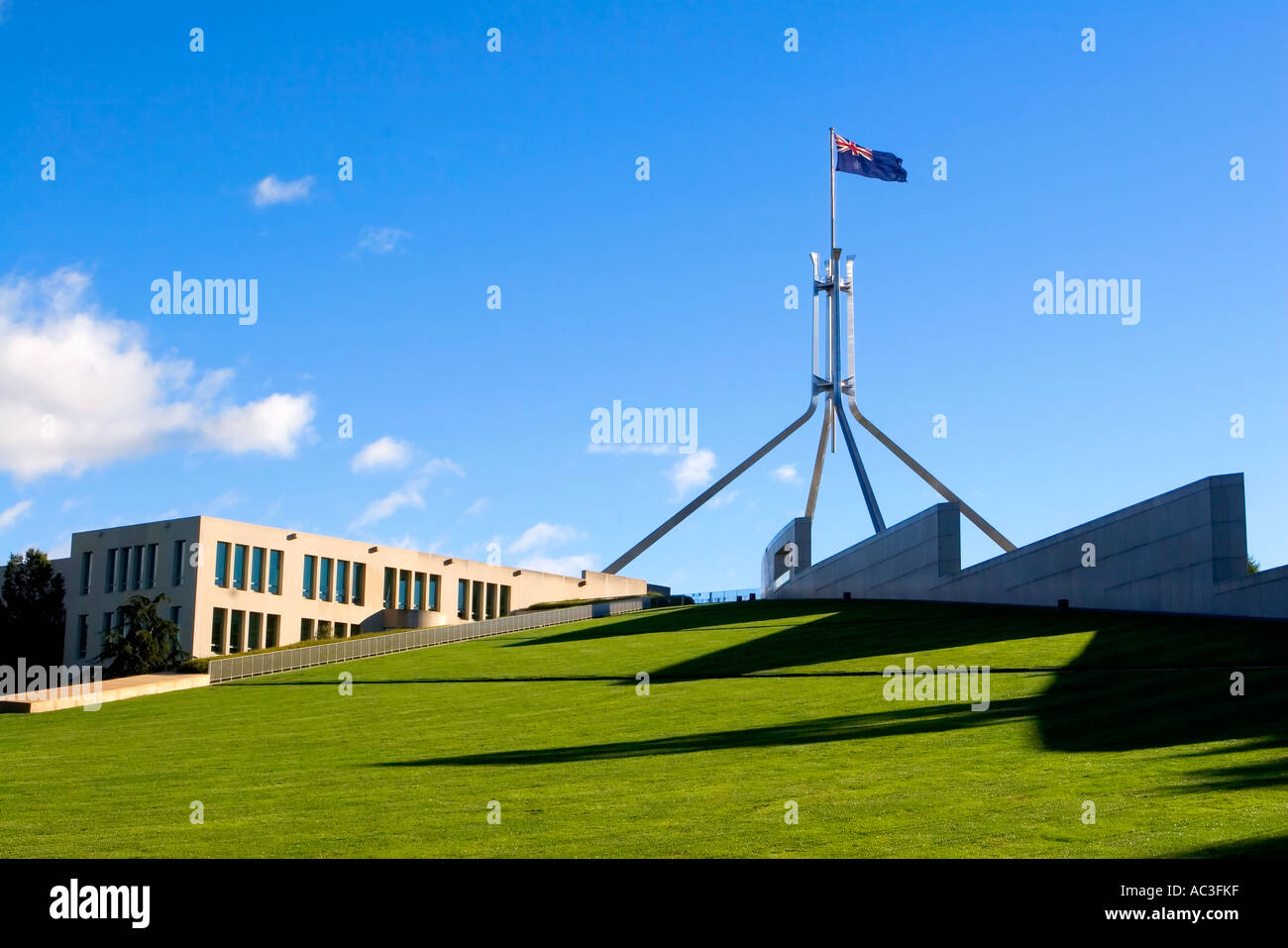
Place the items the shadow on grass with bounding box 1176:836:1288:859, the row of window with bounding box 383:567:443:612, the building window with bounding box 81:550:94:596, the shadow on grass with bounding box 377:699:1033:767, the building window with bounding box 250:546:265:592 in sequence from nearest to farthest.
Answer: the shadow on grass with bounding box 1176:836:1288:859, the shadow on grass with bounding box 377:699:1033:767, the building window with bounding box 250:546:265:592, the building window with bounding box 81:550:94:596, the row of window with bounding box 383:567:443:612

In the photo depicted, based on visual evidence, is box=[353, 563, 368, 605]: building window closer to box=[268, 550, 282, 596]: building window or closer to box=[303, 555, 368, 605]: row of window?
box=[303, 555, 368, 605]: row of window

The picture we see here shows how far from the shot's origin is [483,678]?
32.9 meters

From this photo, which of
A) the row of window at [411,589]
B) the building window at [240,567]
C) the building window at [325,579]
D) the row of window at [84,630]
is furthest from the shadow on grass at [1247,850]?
the row of window at [411,589]

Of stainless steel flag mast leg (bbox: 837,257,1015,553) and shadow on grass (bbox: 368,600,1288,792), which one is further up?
stainless steel flag mast leg (bbox: 837,257,1015,553)

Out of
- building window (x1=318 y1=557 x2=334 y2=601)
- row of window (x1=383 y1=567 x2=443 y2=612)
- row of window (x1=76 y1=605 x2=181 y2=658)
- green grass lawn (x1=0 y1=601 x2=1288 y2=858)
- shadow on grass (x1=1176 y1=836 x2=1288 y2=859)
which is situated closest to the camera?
shadow on grass (x1=1176 y1=836 x2=1288 y2=859)

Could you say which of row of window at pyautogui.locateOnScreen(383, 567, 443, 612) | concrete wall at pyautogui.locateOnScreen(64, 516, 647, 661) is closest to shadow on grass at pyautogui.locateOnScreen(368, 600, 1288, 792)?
concrete wall at pyautogui.locateOnScreen(64, 516, 647, 661)

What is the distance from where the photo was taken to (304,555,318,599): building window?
203 ft

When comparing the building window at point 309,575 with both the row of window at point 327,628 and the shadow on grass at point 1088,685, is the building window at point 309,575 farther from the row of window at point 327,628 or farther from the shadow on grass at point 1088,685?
the shadow on grass at point 1088,685

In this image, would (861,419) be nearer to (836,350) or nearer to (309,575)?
(836,350)

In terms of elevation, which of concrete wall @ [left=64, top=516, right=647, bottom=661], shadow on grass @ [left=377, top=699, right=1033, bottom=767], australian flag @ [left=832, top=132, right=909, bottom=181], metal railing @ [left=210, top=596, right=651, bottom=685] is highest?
australian flag @ [left=832, top=132, right=909, bottom=181]

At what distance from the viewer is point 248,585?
58.7 meters

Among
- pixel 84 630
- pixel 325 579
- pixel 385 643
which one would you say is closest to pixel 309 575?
pixel 325 579

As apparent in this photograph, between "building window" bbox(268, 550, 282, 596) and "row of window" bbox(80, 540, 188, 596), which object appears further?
"building window" bbox(268, 550, 282, 596)
